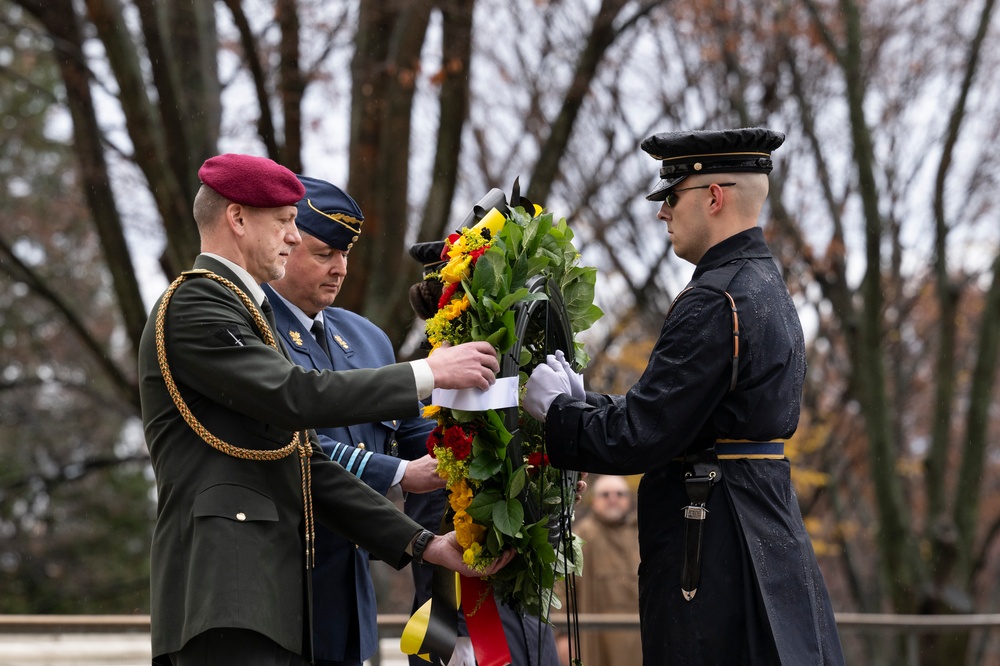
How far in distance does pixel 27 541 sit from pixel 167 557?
623 inches

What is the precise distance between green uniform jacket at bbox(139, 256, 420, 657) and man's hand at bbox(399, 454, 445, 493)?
0.71 metres

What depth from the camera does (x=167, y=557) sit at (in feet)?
10.5

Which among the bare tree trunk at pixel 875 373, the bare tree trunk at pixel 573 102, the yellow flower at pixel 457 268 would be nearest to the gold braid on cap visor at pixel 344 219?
the yellow flower at pixel 457 268

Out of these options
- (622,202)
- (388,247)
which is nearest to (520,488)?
(388,247)

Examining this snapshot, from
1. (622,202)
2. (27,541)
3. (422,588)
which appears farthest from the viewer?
(27,541)

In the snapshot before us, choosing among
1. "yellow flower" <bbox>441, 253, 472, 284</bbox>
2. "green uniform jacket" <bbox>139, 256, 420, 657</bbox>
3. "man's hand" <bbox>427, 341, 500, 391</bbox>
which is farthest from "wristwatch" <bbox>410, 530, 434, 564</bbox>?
"yellow flower" <bbox>441, 253, 472, 284</bbox>

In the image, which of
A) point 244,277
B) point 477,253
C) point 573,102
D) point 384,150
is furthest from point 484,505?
point 573,102

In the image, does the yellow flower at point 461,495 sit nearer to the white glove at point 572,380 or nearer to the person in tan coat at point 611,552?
the white glove at point 572,380

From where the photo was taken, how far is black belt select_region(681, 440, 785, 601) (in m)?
3.50

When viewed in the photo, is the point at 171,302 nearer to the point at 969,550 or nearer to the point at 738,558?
the point at 738,558

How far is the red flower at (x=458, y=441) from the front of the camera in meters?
3.50

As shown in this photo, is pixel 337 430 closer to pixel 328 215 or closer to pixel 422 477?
pixel 422 477

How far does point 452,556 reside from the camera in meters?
3.69

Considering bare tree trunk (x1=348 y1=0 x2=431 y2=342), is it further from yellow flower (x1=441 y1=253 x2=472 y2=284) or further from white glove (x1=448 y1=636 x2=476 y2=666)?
yellow flower (x1=441 y1=253 x2=472 y2=284)
